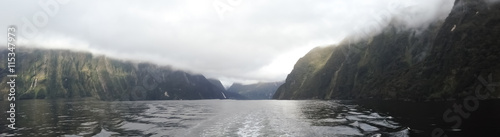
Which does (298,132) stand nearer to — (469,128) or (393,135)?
(393,135)

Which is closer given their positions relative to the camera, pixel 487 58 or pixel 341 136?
pixel 341 136

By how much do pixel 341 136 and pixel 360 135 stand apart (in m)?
3.03

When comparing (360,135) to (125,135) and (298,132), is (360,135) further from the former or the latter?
(125,135)

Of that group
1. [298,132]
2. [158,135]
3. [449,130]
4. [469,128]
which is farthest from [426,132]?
[158,135]

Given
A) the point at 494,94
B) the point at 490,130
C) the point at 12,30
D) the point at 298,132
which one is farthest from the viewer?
the point at 494,94

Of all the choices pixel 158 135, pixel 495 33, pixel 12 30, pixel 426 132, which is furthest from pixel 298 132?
pixel 495 33

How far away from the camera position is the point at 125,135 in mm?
54344

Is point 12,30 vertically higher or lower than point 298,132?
higher

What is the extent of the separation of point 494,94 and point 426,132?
13430cm

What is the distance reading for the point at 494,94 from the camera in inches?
5984

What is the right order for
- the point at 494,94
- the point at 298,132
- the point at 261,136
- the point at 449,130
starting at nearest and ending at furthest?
the point at 449,130 < the point at 261,136 < the point at 298,132 < the point at 494,94

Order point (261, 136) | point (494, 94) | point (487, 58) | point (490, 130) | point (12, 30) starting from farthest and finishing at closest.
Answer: point (487, 58), point (494, 94), point (12, 30), point (261, 136), point (490, 130)

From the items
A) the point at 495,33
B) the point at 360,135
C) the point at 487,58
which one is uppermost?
the point at 495,33

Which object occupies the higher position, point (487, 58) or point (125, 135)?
point (487, 58)
